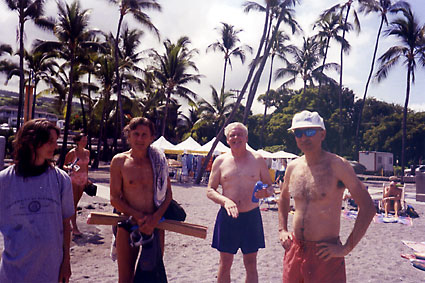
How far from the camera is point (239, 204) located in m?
3.60

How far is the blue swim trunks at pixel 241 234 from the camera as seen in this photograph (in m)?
3.54

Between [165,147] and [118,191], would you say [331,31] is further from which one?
[118,191]

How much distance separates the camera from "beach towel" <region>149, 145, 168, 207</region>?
10.1 ft

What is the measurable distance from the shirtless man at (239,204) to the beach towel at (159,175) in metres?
0.57

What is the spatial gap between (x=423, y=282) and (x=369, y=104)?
4351 cm

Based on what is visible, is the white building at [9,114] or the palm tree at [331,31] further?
the white building at [9,114]

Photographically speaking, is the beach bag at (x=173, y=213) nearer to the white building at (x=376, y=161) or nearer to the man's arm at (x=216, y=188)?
the man's arm at (x=216, y=188)

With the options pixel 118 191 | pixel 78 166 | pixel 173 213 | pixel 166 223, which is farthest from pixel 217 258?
pixel 118 191

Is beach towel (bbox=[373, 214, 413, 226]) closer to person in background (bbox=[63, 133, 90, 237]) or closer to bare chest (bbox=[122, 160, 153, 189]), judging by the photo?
person in background (bbox=[63, 133, 90, 237])

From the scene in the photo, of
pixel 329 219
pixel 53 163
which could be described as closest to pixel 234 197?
pixel 329 219

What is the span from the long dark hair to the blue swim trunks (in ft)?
6.21

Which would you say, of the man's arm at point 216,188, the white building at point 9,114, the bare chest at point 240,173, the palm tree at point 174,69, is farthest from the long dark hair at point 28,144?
the white building at point 9,114

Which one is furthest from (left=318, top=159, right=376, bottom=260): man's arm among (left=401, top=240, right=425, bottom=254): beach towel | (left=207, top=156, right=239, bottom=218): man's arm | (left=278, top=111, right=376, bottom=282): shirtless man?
(left=401, top=240, right=425, bottom=254): beach towel

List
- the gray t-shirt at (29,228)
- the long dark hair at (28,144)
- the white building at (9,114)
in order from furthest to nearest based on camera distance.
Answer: the white building at (9,114), the long dark hair at (28,144), the gray t-shirt at (29,228)
